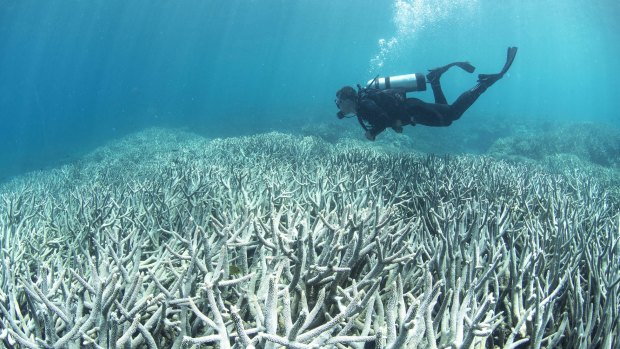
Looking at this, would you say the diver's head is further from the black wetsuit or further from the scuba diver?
the black wetsuit

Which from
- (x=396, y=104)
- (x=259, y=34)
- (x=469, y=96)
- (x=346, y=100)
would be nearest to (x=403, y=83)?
(x=396, y=104)

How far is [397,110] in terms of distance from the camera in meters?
7.13

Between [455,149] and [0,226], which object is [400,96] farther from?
[455,149]

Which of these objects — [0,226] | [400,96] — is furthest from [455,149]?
[0,226]

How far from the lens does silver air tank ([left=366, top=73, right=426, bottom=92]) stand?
24.7 feet

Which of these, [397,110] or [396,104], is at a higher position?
[396,104]

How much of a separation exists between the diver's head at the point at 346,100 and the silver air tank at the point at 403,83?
2.66ft

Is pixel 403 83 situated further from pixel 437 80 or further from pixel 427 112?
pixel 437 80

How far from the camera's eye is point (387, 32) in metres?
75.9

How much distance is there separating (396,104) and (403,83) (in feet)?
2.73

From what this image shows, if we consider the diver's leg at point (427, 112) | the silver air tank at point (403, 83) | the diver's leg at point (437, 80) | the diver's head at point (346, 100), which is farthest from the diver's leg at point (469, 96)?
the diver's head at point (346, 100)

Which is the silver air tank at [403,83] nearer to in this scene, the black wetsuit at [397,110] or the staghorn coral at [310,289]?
the black wetsuit at [397,110]

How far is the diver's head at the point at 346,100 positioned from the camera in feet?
22.6

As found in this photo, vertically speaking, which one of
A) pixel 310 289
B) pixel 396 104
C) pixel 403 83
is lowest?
pixel 310 289
